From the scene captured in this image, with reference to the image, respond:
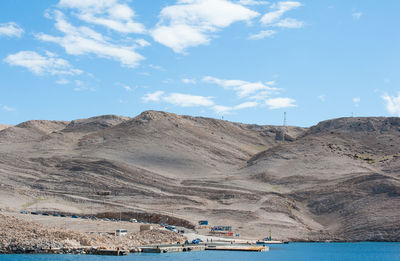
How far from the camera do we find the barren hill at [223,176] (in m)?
88.0

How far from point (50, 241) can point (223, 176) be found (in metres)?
54.9

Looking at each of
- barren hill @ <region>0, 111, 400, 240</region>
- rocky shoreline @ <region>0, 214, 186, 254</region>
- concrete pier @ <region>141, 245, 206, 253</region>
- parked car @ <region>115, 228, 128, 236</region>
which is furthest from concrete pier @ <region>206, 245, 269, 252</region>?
barren hill @ <region>0, 111, 400, 240</region>

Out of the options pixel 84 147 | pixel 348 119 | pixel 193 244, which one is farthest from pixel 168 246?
pixel 348 119

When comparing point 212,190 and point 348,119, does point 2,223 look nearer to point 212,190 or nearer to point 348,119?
point 212,190

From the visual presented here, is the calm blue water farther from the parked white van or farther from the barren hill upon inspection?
the parked white van

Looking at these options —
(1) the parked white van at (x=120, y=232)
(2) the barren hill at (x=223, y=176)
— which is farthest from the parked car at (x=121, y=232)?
(2) the barren hill at (x=223, y=176)

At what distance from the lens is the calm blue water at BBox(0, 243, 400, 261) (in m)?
53.7

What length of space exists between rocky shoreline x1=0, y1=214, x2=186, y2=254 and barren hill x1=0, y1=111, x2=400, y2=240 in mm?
24614

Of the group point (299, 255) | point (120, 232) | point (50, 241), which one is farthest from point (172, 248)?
point (299, 255)

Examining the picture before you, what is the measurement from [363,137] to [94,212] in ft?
214

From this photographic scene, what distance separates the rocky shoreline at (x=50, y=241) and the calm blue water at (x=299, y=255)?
260cm

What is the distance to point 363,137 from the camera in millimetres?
132125

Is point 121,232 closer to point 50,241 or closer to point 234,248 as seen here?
point 50,241

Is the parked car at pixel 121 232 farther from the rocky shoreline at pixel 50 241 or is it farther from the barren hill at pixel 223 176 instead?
the barren hill at pixel 223 176
